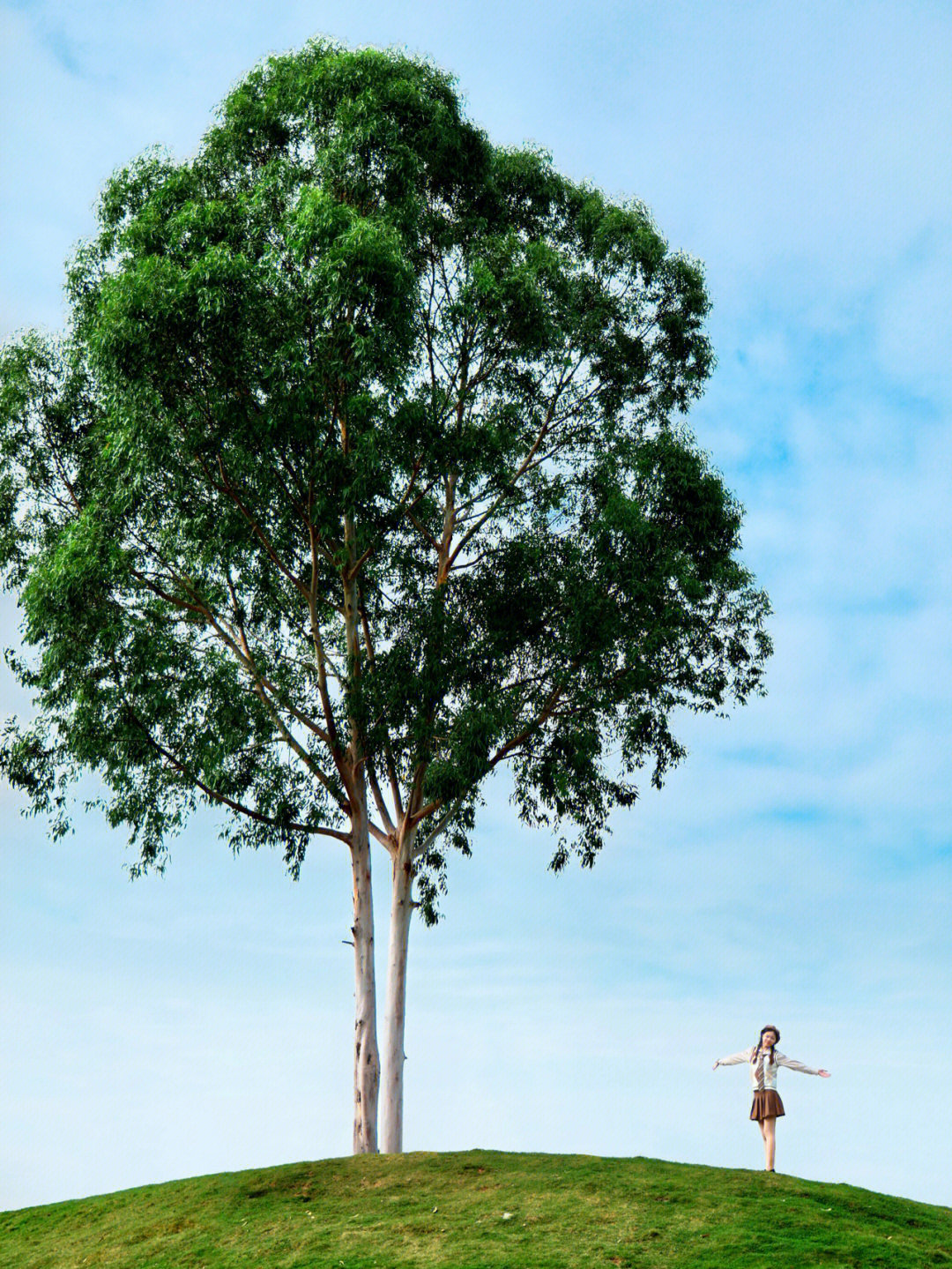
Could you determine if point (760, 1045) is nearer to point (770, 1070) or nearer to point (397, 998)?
point (770, 1070)

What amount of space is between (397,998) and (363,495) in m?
7.61

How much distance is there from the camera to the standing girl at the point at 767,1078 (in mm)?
16391

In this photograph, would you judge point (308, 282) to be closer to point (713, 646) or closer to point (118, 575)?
point (118, 575)

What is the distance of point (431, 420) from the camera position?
62.0ft

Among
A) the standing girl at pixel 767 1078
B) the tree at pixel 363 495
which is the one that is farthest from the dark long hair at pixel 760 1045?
the tree at pixel 363 495

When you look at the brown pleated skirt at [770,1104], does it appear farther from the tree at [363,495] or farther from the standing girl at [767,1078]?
the tree at [363,495]

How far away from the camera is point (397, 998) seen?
1838cm

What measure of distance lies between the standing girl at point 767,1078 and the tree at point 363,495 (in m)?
5.16

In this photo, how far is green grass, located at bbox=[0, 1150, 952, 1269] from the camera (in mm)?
12852

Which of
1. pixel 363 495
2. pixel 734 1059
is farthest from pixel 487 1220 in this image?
pixel 363 495

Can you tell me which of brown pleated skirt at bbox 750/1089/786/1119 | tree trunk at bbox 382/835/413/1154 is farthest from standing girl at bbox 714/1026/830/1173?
tree trunk at bbox 382/835/413/1154

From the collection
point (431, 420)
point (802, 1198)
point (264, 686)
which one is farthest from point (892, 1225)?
point (431, 420)

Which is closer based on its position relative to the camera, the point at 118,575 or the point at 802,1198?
the point at 802,1198

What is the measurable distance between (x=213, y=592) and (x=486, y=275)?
259 inches
